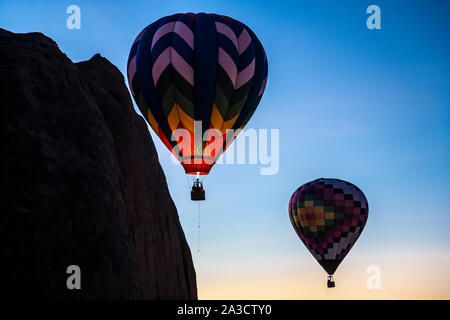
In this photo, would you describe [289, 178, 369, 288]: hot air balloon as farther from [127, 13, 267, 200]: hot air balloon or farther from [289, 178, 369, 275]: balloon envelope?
[127, 13, 267, 200]: hot air balloon

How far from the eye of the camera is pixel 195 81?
2353 cm

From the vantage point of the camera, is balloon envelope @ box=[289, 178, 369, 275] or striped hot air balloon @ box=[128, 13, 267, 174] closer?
striped hot air balloon @ box=[128, 13, 267, 174]

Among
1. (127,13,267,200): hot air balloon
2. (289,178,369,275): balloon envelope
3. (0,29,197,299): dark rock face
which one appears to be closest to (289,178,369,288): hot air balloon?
(289,178,369,275): balloon envelope

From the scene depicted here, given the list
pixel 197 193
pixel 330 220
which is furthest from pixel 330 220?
pixel 197 193

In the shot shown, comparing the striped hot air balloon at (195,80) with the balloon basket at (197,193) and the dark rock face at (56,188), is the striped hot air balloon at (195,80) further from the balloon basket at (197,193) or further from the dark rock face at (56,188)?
the dark rock face at (56,188)

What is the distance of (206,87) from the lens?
77.0 feet

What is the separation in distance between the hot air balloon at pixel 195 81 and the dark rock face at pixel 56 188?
12236mm

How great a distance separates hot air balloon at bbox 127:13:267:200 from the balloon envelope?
1398 centimetres

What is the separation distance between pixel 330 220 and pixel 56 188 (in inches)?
1172

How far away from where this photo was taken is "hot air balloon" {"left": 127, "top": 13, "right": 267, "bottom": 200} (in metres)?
23.5

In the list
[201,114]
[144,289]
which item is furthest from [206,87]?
[144,289]

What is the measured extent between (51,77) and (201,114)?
14.0 metres

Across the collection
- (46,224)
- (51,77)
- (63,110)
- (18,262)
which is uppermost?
(51,77)
